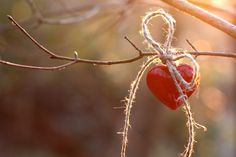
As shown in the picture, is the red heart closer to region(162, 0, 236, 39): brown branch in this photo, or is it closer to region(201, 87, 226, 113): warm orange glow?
region(162, 0, 236, 39): brown branch

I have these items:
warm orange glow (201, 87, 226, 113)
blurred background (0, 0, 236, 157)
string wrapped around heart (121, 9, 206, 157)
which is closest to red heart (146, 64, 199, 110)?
string wrapped around heart (121, 9, 206, 157)

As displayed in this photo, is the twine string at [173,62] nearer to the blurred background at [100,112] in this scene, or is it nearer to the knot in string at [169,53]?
the knot in string at [169,53]

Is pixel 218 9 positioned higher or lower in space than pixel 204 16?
higher

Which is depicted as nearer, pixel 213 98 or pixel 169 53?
pixel 169 53

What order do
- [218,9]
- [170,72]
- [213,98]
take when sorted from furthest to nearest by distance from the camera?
[213,98] → [218,9] → [170,72]

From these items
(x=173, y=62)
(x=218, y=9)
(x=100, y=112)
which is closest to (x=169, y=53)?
(x=173, y=62)

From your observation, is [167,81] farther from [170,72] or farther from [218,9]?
[218,9]

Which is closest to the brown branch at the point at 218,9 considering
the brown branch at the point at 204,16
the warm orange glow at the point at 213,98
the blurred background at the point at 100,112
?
the brown branch at the point at 204,16

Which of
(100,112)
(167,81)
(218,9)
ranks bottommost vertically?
(167,81)

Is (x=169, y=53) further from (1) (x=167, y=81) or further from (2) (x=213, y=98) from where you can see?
(2) (x=213, y=98)

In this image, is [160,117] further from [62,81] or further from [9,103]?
[9,103]

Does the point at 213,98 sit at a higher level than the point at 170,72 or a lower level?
higher

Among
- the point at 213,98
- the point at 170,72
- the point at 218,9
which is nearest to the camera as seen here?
the point at 170,72
